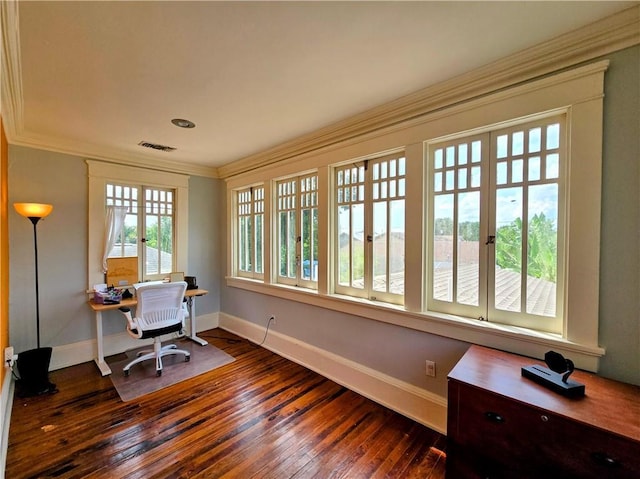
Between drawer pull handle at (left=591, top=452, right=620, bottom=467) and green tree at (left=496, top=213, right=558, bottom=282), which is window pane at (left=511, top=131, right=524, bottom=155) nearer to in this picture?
green tree at (left=496, top=213, right=558, bottom=282)

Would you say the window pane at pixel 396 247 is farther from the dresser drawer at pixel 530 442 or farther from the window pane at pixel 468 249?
the dresser drawer at pixel 530 442

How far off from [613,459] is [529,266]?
3.26 feet

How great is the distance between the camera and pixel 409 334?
223cm

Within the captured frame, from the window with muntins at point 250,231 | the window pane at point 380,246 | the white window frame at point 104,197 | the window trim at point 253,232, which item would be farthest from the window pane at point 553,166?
the white window frame at point 104,197

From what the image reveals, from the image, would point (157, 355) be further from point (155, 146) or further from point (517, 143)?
point (517, 143)

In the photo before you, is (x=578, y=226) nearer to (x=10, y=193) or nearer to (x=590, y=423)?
(x=590, y=423)

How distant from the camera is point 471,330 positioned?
189 centimetres

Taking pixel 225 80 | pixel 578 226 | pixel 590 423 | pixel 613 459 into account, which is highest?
pixel 225 80

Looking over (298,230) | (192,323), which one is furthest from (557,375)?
(192,323)

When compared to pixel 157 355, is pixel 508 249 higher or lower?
higher

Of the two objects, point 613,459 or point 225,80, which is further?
point 225,80

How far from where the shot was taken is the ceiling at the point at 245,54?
1.31 meters

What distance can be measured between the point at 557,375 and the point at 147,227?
4.37m

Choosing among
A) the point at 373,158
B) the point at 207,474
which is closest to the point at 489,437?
the point at 207,474
